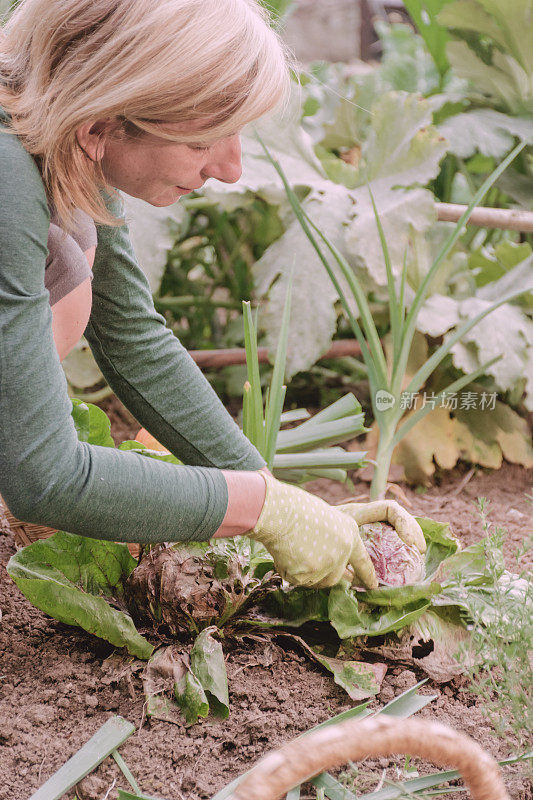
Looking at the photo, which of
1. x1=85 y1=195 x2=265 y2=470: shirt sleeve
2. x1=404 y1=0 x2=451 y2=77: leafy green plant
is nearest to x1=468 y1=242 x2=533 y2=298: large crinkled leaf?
x1=404 y1=0 x2=451 y2=77: leafy green plant

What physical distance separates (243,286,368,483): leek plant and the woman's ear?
1.60 feet

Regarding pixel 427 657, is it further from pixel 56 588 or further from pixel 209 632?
pixel 56 588

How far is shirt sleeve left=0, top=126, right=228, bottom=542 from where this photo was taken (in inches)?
34.7

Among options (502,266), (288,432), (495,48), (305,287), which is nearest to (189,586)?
(288,432)

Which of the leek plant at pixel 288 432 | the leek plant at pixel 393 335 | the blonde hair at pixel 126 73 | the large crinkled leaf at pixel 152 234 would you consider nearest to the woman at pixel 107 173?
the blonde hair at pixel 126 73

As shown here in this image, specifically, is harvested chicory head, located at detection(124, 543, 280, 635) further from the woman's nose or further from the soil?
the woman's nose

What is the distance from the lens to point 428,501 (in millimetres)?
2033

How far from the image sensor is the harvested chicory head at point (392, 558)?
1293 mm

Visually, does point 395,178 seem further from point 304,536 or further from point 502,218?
point 304,536

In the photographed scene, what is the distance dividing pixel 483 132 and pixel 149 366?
1.65 m

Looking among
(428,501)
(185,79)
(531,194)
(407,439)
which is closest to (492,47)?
(531,194)

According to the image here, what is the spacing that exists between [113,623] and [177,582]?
4.3 inches

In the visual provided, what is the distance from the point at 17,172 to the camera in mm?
910

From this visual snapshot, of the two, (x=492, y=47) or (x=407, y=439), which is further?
(x=492, y=47)
